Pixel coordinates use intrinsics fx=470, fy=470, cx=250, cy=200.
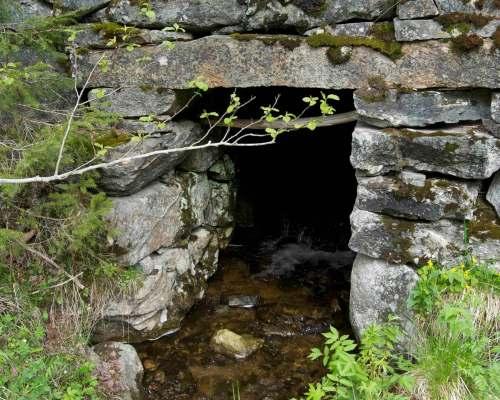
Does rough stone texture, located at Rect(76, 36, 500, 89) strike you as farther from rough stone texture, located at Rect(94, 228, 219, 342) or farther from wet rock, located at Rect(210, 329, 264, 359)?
wet rock, located at Rect(210, 329, 264, 359)

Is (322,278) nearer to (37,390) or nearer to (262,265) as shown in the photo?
(262,265)

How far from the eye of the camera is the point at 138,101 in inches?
177

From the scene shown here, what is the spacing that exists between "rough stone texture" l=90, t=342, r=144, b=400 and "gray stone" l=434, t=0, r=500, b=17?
405cm

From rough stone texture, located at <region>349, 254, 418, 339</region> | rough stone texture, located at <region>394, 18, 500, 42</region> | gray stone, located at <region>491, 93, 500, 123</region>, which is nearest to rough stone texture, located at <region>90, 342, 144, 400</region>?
rough stone texture, located at <region>349, 254, 418, 339</region>

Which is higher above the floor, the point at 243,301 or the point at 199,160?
the point at 199,160

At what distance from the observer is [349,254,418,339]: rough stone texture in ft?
13.4

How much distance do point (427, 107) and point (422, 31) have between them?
0.61 meters

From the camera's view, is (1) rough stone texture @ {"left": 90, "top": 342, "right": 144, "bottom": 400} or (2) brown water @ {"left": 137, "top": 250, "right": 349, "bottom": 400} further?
(2) brown water @ {"left": 137, "top": 250, "right": 349, "bottom": 400}

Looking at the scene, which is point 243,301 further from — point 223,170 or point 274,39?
point 274,39

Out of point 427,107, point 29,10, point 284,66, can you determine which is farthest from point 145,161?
point 427,107

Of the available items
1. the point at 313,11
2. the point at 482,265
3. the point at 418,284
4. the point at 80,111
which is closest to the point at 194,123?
the point at 80,111

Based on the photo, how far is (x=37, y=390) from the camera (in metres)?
3.38

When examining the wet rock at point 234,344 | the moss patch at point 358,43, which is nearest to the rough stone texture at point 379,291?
the wet rock at point 234,344

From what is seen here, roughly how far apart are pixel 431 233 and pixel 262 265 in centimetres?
290
